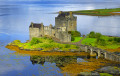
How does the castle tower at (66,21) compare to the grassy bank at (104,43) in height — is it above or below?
above

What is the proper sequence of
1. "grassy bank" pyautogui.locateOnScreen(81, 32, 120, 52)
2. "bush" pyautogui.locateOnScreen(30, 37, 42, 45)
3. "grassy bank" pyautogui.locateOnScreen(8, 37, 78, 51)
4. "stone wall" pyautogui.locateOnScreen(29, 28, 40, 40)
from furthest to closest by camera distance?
"stone wall" pyautogui.locateOnScreen(29, 28, 40, 40) → "bush" pyautogui.locateOnScreen(30, 37, 42, 45) → "grassy bank" pyautogui.locateOnScreen(8, 37, 78, 51) → "grassy bank" pyautogui.locateOnScreen(81, 32, 120, 52)

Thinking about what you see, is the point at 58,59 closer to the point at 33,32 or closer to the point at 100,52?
the point at 100,52

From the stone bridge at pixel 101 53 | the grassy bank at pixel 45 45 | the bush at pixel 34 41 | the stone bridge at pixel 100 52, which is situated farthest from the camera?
the bush at pixel 34 41

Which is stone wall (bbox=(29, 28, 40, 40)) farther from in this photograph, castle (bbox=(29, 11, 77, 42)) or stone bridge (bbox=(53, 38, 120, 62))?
stone bridge (bbox=(53, 38, 120, 62))

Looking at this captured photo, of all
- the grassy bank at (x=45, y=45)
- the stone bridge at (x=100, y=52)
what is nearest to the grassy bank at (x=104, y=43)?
the stone bridge at (x=100, y=52)

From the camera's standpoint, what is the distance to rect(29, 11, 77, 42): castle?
280 ft

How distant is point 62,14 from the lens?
10100 centimetres

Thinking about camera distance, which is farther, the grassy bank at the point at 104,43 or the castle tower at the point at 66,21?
the castle tower at the point at 66,21

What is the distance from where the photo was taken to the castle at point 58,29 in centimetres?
8547

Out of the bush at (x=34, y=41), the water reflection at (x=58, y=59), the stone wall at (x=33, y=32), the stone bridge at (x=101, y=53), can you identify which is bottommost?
the water reflection at (x=58, y=59)

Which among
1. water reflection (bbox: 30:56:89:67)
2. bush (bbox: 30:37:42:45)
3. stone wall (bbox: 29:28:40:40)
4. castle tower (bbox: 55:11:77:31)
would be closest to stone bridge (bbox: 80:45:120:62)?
water reflection (bbox: 30:56:89:67)

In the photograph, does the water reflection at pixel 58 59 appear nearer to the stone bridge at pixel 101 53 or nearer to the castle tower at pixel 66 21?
the stone bridge at pixel 101 53

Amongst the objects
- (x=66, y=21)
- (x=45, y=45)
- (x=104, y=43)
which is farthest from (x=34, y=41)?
(x=104, y=43)

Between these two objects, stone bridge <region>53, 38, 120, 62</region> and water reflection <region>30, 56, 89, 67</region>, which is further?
water reflection <region>30, 56, 89, 67</region>
